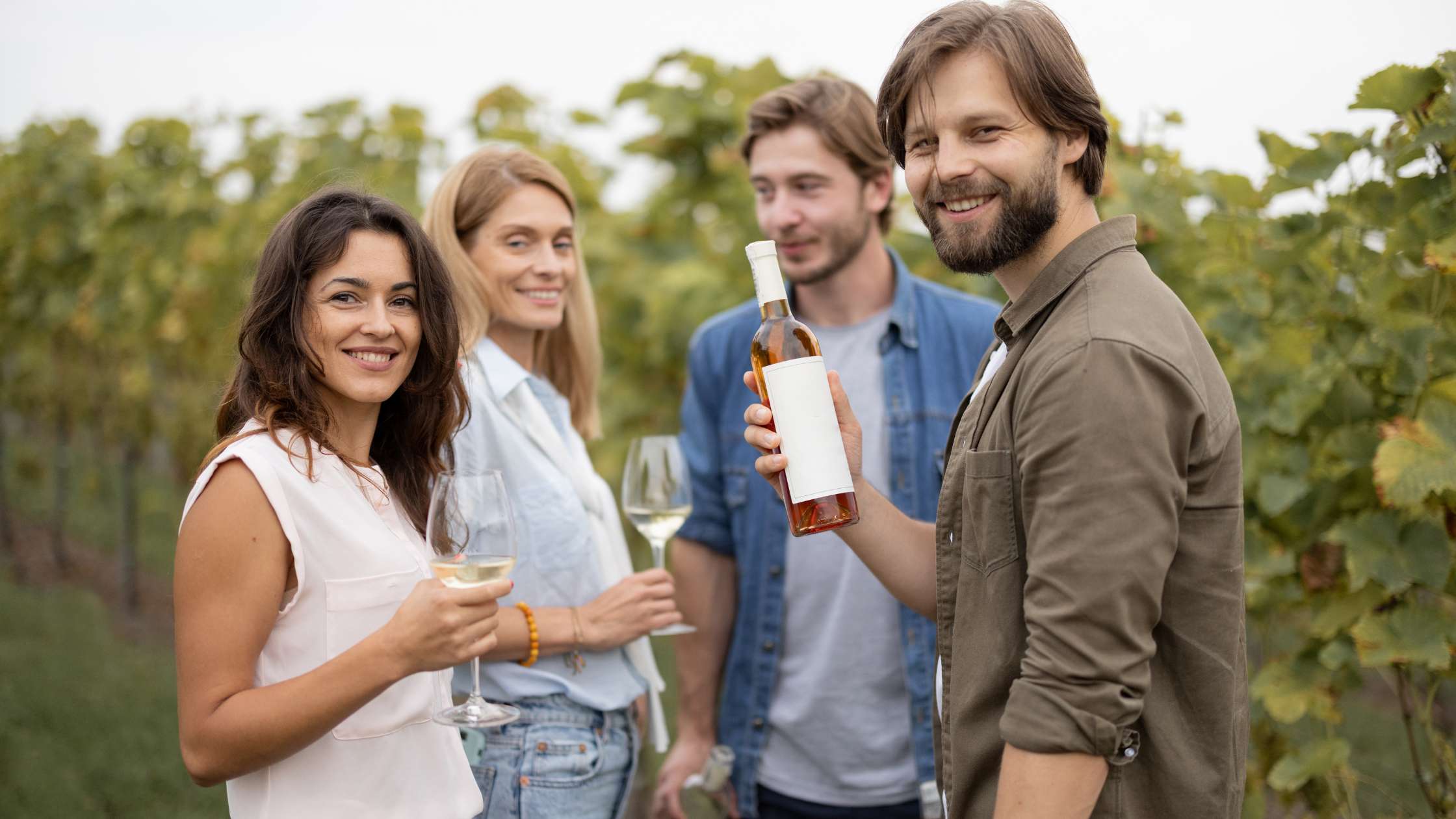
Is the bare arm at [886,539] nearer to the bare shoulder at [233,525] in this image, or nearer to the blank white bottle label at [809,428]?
the blank white bottle label at [809,428]

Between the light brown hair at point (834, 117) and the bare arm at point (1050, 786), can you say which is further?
the light brown hair at point (834, 117)

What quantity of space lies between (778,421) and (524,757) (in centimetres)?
97

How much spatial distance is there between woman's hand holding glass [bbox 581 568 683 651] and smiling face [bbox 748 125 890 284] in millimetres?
1016

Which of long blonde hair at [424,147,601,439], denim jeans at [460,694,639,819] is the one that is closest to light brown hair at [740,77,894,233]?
long blonde hair at [424,147,601,439]

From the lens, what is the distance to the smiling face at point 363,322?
2.04 meters

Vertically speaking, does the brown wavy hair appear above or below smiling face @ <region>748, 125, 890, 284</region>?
below

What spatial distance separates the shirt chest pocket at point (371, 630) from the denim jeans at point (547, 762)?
0.40 m

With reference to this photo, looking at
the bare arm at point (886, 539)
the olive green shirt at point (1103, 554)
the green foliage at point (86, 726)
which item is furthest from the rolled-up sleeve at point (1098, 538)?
the green foliage at point (86, 726)

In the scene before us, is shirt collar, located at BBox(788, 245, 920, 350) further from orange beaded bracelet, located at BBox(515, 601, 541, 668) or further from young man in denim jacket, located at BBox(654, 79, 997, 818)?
orange beaded bracelet, located at BBox(515, 601, 541, 668)

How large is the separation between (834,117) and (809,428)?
1543mm

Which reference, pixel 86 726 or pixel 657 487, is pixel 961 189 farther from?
pixel 86 726

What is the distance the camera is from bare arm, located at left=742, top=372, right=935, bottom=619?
2.22m

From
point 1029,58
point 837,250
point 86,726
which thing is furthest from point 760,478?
point 86,726

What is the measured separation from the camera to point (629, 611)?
255cm
